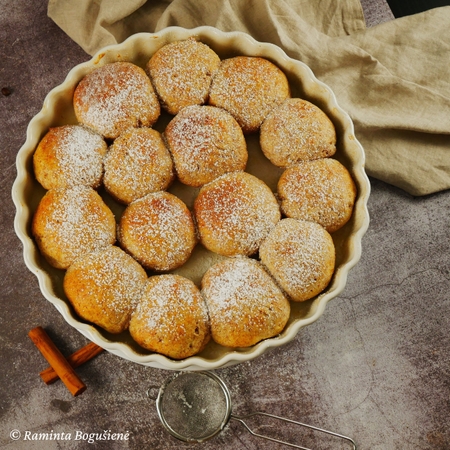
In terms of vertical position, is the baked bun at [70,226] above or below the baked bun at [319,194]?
below

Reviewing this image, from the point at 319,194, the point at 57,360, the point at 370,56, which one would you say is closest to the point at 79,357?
the point at 57,360

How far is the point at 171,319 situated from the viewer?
116cm

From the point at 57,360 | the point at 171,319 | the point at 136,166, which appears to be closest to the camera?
the point at 171,319

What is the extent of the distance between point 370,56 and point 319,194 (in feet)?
1.84

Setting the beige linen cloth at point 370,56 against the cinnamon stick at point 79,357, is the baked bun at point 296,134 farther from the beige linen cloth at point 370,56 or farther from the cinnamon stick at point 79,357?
the cinnamon stick at point 79,357

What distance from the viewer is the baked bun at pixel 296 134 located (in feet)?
4.29

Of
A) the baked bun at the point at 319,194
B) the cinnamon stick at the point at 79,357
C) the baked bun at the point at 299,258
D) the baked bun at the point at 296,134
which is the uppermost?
the baked bun at the point at 296,134

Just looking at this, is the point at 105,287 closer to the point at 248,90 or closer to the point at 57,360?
the point at 57,360

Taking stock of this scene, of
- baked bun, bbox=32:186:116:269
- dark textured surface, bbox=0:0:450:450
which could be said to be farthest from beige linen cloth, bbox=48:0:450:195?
baked bun, bbox=32:186:116:269

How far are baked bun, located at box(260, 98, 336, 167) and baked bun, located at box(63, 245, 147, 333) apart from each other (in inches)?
19.0

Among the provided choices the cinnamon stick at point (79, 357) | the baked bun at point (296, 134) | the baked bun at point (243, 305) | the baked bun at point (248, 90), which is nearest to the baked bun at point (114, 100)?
the baked bun at point (248, 90)

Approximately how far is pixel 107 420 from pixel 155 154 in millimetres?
802

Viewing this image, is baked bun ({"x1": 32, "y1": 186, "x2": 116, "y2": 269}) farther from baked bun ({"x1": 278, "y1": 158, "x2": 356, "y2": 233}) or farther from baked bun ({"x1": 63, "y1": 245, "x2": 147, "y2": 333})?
baked bun ({"x1": 278, "y1": 158, "x2": 356, "y2": 233})

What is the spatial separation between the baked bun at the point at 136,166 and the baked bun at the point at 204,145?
0.15 feet
